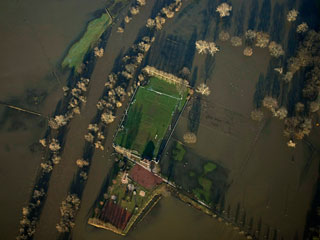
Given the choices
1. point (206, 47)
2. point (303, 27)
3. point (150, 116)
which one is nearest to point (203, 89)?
point (206, 47)

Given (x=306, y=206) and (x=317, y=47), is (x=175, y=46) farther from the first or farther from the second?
(x=306, y=206)

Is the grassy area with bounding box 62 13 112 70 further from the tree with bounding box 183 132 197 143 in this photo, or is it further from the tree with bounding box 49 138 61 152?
the tree with bounding box 183 132 197 143

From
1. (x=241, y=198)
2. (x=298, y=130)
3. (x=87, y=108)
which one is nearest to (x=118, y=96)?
(x=87, y=108)

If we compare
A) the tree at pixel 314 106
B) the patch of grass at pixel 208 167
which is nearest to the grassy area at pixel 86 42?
the patch of grass at pixel 208 167

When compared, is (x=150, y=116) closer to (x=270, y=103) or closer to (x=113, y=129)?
(x=113, y=129)

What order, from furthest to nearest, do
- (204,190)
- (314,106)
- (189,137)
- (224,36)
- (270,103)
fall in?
(224,36) < (270,103) < (189,137) < (314,106) < (204,190)

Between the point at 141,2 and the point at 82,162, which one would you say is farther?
the point at 141,2
